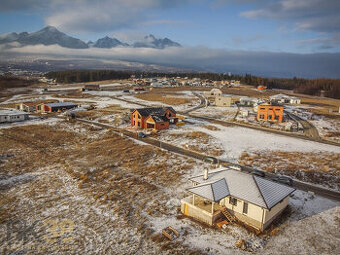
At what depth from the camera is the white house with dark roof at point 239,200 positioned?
64.4 ft

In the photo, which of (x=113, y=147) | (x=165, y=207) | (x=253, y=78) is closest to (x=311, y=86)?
(x=253, y=78)

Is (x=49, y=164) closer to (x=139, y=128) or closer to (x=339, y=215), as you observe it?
(x=139, y=128)

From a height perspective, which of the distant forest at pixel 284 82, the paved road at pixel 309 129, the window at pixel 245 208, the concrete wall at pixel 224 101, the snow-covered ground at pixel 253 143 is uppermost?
the distant forest at pixel 284 82

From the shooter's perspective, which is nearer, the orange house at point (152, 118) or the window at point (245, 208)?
the window at point (245, 208)

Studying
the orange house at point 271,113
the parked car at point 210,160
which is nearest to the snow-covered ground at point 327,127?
the orange house at point 271,113

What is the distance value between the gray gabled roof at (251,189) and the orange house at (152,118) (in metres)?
28.7

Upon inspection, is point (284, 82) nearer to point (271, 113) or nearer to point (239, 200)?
point (271, 113)

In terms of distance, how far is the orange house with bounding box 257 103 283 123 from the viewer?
59156mm

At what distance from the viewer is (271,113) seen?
5991cm

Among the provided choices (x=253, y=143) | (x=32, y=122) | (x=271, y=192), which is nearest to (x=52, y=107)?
(x=32, y=122)

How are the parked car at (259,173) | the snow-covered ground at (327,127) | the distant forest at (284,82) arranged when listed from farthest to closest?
1. the distant forest at (284,82)
2. the snow-covered ground at (327,127)
3. the parked car at (259,173)

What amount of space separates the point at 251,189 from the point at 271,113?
4405 cm

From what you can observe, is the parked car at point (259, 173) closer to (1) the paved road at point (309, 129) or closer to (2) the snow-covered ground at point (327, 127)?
(1) the paved road at point (309, 129)

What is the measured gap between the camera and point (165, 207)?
23.3 meters
